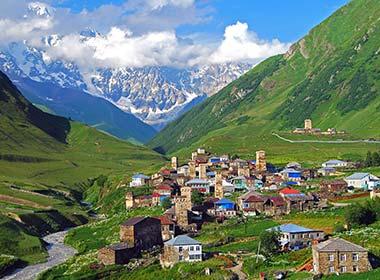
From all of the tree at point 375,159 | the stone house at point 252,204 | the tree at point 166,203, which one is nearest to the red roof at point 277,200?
the stone house at point 252,204

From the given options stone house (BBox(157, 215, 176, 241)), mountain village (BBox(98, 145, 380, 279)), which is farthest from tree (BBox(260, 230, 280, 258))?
stone house (BBox(157, 215, 176, 241))

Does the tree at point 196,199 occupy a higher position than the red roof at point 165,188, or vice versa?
the red roof at point 165,188

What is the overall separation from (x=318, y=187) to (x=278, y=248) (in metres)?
50.5

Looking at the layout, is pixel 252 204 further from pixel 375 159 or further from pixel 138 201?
pixel 375 159

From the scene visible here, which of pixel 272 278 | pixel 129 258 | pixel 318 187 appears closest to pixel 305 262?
pixel 272 278

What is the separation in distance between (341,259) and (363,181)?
210 ft

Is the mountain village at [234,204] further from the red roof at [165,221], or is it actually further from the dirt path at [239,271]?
the dirt path at [239,271]

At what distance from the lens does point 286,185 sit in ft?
440

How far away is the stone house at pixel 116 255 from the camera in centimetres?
8469

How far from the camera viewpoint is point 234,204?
116312 mm

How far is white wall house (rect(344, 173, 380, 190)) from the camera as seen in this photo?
122675mm

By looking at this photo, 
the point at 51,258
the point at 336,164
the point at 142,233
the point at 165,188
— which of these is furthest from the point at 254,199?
the point at 336,164

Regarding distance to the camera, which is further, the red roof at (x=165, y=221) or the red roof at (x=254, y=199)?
the red roof at (x=254, y=199)

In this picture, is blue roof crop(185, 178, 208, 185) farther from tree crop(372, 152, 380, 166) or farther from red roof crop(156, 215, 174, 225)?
red roof crop(156, 215, 174, 225)
